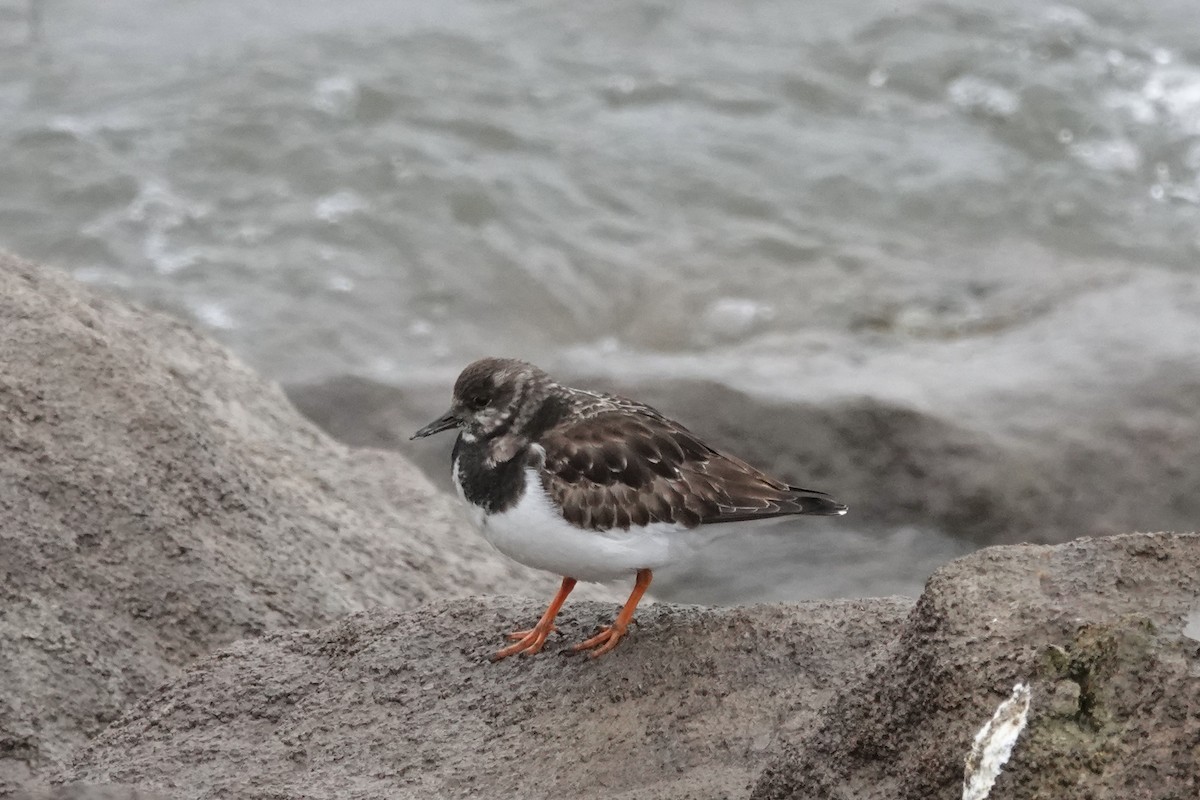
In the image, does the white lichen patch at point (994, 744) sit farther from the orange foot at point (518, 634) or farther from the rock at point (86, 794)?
the orange foot at point (518, 634)

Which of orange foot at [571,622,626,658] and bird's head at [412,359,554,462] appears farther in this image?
bird's head at [412,359,554,462]

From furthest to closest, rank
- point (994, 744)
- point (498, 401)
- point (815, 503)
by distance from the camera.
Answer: point (498, 401) → point (815, 503) → point (994, 744)

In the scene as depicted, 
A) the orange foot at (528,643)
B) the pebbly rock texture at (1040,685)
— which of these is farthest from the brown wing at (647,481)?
the pebbly rock texture at (1040,685)

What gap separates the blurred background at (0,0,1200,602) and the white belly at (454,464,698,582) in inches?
112

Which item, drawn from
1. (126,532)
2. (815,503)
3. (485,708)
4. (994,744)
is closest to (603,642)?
(485,708)

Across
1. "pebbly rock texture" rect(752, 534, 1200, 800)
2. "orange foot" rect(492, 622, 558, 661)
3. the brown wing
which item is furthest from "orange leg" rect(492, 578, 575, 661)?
"pebbly rock texture" rect(752, 534, 1200, 800)

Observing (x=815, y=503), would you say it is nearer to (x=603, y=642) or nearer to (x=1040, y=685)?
(x=603, y=642)

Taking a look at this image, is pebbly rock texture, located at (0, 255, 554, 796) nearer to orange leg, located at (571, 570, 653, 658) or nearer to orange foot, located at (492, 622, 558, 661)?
orange foot, located at (492, 622, 558, 661)

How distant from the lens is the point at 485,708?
3936 millimetres

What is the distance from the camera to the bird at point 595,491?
13.6 ft

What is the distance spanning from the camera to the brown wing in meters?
4.15

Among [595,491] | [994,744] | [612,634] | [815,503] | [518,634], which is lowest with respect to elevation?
[518,634]

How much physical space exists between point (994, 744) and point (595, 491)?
1.75 m

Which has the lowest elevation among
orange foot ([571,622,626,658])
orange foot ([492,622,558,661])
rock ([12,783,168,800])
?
orange foot ([492,622,558,661])
